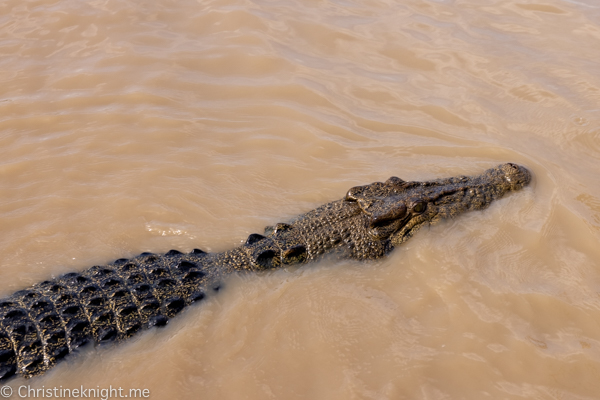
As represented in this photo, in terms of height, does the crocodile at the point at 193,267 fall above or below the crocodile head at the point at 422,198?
below

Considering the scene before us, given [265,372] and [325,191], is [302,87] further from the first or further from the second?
[265,372]

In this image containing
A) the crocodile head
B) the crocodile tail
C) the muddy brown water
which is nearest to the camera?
the crocodile tail

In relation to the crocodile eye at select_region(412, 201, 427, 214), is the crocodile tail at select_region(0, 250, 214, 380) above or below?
below

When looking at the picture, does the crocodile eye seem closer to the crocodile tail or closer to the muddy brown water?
the muddy brown water

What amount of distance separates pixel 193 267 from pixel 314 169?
1.93m

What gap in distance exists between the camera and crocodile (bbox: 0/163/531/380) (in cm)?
335

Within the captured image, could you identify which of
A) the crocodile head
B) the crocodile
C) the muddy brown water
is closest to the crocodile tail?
the crocodile

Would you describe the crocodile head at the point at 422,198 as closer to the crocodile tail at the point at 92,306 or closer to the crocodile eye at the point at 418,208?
the crocodile eye at the point at 418,208

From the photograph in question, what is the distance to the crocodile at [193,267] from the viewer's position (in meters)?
3.35

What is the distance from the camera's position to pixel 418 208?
14.7ft

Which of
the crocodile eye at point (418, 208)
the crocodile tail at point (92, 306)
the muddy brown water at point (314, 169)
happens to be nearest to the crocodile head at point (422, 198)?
the crocodile eye at point (418, 208)

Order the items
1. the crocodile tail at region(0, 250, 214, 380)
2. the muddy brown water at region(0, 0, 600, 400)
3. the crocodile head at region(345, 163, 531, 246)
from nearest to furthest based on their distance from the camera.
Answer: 1. the crocodile tail at region(0, 250, 214, 380)
2. the muddy brown water at region(0, 0, 600, 400)
3. the crocodile head at region(345, 163, 531, 246)

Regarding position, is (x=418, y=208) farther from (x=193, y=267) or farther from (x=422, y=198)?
(x=193, y=267)

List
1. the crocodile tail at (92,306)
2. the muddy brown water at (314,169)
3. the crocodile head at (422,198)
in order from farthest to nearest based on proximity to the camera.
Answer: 1. the crocodile head at (422,198)
2. the muddy brown water at (314,169)
3. the crocodile tail at (92,306)
